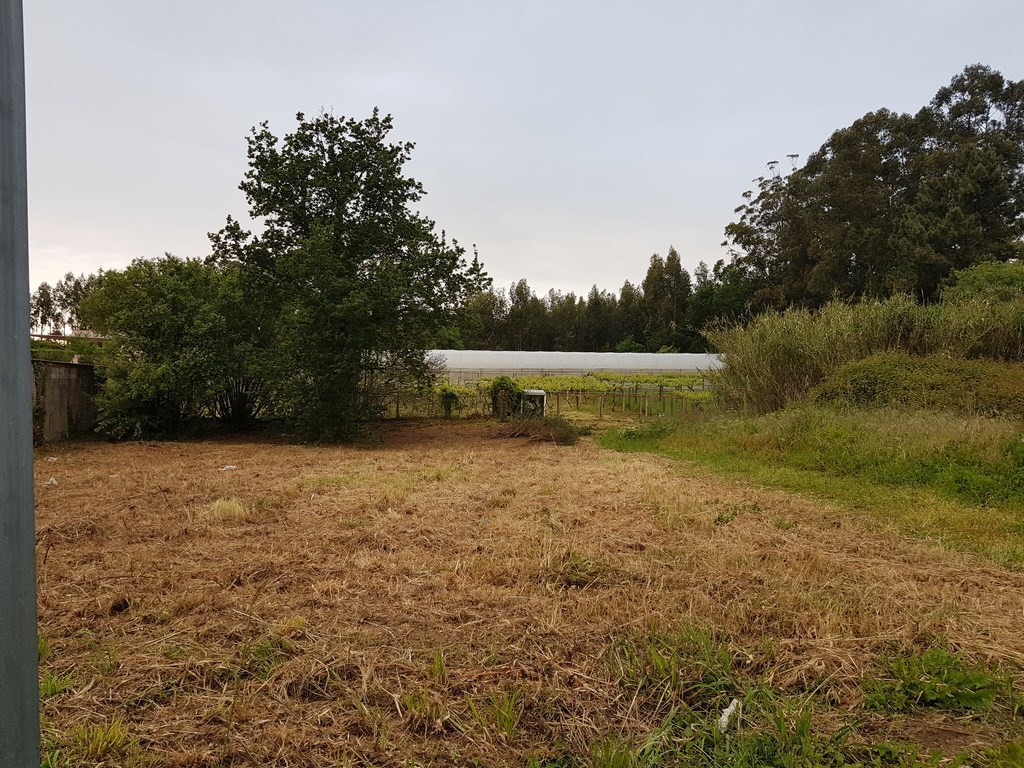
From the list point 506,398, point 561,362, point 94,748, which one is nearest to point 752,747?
point 94,748

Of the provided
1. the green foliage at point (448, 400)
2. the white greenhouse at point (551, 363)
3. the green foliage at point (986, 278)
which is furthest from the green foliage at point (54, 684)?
the white greenhouse at point (551, 363)

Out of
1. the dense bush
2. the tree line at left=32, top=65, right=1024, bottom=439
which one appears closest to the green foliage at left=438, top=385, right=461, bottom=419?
the tree line at left=32, top=65, right=1024, bottom=439

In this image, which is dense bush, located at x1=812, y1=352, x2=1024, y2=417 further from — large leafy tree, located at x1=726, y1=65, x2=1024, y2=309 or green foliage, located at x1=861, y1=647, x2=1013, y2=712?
large leafy tree, located at x1=726, y1=65, x2=1024, y2=309

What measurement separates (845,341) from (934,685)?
491 inches

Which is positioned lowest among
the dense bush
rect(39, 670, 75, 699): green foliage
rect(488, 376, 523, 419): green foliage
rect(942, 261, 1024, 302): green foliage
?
rect(39, 670, 75, 699): green foliage

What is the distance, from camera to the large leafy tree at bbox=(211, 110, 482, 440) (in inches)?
510

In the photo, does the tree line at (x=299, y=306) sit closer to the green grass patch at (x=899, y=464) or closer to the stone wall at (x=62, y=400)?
the stone wall at (x=62, y=400)

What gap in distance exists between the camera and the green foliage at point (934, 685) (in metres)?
2.55

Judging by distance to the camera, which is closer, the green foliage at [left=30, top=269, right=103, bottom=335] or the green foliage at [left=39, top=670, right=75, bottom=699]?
the green foliage at [left=39, top=670, right=75, bottom=699]

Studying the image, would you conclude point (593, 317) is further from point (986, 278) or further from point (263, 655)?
point (263, 655)

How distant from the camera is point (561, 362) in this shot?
3406 cm

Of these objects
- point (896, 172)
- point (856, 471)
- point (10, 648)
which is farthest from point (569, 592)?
point (896, 172)

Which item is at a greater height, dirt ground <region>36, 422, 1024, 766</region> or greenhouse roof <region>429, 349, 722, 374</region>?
greenhouse roof <region>429, 349, 722, 374</region>

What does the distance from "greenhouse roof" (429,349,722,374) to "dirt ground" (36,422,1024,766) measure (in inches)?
949
